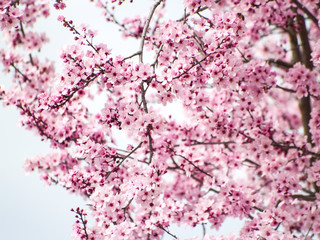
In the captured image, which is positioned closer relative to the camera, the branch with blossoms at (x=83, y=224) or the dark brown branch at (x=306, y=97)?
the branch with blossoms at (x=83, y=224)

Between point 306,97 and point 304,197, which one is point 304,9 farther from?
point 304,197

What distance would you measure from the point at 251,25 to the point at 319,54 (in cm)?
316

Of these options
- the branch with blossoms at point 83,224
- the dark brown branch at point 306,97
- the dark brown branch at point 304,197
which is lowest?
the branch with blossoms at point 83,224

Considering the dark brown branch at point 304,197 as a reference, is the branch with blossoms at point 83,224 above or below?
below

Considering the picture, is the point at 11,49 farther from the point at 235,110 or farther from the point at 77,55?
the point at 235,110

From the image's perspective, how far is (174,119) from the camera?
24.9 feet

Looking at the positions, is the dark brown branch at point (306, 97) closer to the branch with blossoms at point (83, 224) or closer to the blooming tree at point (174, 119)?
the blooming tree at point (174, 119)

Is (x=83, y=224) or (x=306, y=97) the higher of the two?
(x=306, y=97)

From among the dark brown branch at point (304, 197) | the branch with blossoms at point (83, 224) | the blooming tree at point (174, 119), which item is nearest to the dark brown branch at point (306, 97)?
the blooming tree at point (174, 119)

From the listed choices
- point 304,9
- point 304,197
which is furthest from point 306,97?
point 304,197

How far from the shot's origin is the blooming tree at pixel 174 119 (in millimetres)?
4438

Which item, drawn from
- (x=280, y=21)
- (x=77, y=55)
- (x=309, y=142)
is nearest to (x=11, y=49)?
(x=77, y=55)

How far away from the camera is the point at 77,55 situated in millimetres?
4484

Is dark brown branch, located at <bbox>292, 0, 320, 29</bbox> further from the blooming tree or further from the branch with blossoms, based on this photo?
the branch with blossoms
